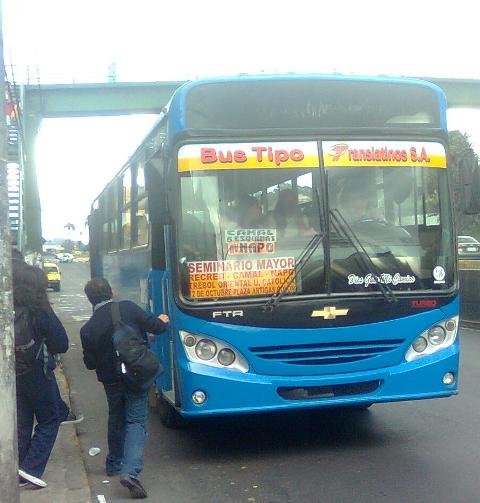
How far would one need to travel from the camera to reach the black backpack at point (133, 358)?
6137 millimetres

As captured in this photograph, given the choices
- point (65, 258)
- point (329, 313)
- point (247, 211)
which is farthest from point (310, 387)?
point (65, 258)

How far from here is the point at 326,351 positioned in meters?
6.79

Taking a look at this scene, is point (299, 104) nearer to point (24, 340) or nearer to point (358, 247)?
point (358, 247)

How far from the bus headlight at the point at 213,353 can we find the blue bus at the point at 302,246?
12mm

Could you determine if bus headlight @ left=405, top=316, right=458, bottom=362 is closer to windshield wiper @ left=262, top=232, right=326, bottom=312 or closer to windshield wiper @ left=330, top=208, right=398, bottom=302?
windshield wiper @ left=330, top=208, right=398, bottom=302

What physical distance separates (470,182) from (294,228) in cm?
172

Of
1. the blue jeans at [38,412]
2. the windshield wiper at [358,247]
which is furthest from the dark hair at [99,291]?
the windshield wiper at [358,247]

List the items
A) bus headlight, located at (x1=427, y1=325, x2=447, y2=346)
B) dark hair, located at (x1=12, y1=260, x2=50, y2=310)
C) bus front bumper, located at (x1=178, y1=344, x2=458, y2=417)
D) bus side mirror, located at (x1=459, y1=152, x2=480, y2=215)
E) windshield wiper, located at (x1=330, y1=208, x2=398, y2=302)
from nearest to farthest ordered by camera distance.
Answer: dark hair, located at (x1=12, y1=260, x2=50, y2=310) → bus front bumper, located at (x1=178, y1=344, x2=458, y2=417) → windshield wiper, located at (x1=330, y1=208, x2=398, y2=302) → bus headlight, located at (x1=427, y1=325, x2=447, y2=346) → bus side mirror, located at (x1=459, y1=152, x2=480, y2=215)

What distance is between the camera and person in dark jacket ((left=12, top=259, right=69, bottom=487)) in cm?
601

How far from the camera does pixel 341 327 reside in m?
6.79

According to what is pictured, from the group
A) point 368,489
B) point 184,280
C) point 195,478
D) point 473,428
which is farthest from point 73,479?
point 473,428

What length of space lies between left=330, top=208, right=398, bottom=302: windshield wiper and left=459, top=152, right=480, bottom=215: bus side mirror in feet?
3.84

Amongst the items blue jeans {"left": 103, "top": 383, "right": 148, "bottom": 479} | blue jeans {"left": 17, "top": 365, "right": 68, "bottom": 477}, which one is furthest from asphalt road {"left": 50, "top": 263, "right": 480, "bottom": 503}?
blue jeans {"left": 17, "top": 365, "right": 68, "bottom": 477}

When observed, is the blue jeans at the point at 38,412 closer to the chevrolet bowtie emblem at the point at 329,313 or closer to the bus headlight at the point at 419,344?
the chevrolet bowtie emblem at the point at 329,313
